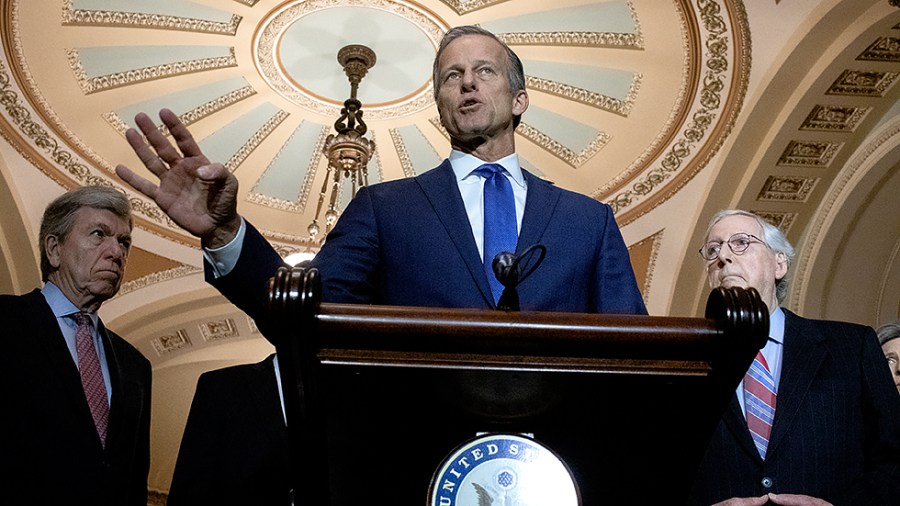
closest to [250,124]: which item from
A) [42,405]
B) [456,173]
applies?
[42,405]

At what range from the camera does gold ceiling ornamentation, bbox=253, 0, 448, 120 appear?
6512mm

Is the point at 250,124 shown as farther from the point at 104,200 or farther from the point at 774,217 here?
the point at 104,200

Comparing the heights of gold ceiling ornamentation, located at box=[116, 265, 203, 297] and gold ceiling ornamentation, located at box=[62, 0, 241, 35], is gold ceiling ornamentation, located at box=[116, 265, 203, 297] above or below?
below

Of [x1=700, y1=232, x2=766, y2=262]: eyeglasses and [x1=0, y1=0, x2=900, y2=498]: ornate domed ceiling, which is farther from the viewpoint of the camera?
[x1=0, y1=0, x2=900, y2=498]: ornate domed ceiling

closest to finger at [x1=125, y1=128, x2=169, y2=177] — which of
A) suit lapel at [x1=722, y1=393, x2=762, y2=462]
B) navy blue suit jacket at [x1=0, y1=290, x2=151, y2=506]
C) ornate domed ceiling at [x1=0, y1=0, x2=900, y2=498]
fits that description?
navy blue suit jacket at [x1=0, y1=290, x2=151, y2=506]

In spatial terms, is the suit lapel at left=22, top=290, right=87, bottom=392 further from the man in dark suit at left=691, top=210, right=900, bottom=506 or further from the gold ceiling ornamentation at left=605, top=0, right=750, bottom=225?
the gold ceiling ornamentation at left=605, top=0, right=750, bottom=225

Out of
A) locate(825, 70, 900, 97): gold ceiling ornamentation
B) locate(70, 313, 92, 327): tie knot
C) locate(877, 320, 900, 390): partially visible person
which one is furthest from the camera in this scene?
locate(825, 70, 900, 97): gold ceiling ornamentation

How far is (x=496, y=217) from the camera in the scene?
1447 millimetres

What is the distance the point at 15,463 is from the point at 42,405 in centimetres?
18

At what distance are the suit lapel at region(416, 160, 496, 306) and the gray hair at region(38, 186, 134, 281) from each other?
1.45 meters

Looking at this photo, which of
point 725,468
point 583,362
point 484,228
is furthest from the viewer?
point 725,468

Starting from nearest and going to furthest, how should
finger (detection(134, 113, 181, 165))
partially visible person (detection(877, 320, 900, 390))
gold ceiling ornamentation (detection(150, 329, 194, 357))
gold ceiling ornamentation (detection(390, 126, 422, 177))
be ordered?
1. finger (detection(134, 113, 181, 165))
2. partially visible person (detection(877, 320, 900, 390))
3. gold ceiling ornamentation (detection(390, 126, 422, 177))
4. gold ceiling ornamentation (detection(150, 329, 194, 357))

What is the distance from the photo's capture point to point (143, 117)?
56.6 inches

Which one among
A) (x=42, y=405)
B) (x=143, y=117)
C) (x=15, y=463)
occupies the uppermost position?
(x=143, y=117)
